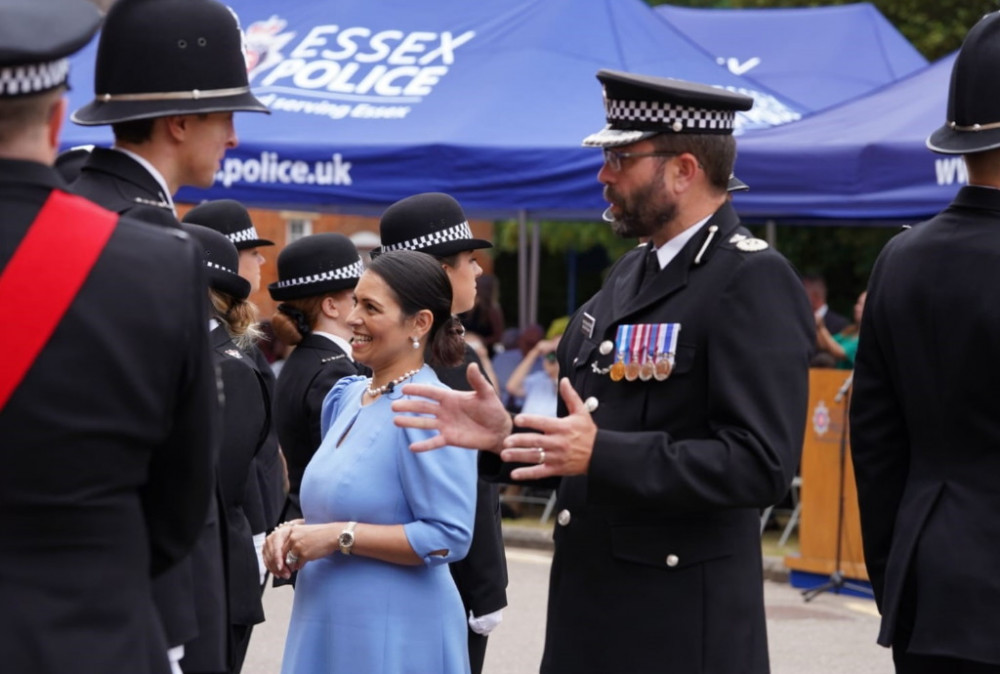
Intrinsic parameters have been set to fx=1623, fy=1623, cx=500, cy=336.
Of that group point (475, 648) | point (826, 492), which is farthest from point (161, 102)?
point (826, 492)

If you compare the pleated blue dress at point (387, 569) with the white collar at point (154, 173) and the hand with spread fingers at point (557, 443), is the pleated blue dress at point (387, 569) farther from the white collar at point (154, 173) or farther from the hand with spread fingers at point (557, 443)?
the white collar at point (154, 173)

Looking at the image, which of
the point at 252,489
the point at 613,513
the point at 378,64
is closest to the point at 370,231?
the point at 378,64

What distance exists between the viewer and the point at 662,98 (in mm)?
3605

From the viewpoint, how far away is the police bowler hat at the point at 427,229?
18.1 feet

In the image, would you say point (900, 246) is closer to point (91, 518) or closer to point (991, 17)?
point (991, 17)

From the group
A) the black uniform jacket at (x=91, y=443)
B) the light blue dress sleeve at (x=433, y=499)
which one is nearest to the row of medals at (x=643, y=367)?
the light blue dress sleeve at (x=433, y=499)

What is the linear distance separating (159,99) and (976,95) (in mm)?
1912

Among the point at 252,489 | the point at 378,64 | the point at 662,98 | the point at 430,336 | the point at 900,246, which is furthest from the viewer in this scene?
the point at 378,64

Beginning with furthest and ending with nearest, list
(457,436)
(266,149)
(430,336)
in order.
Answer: (266,149) → (430,336) → (457,436)

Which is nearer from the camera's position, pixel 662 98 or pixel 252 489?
pixel 662 98

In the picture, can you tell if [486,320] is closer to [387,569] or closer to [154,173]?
[387,569]

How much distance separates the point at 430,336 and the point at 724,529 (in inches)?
56.2

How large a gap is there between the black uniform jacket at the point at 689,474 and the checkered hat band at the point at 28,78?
1.30 m

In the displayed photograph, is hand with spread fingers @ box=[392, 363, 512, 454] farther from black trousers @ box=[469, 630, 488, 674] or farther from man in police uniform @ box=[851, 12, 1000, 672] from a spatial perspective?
black trousers @ box=[469, 630, 488, 674]
